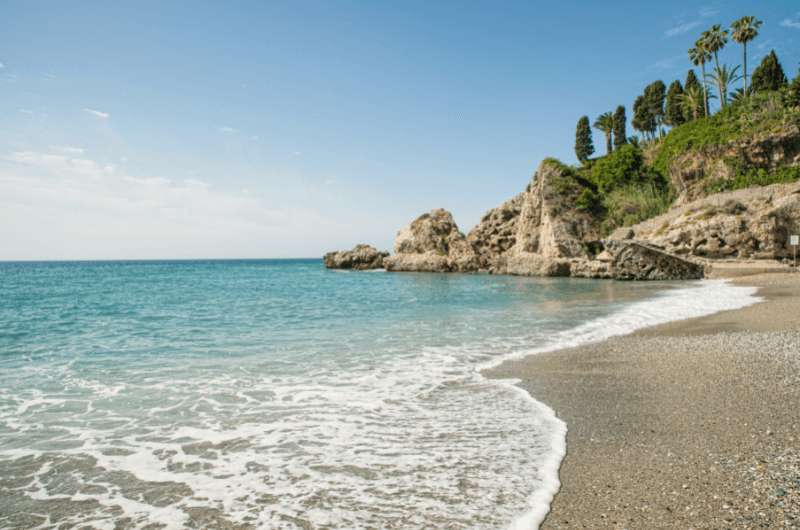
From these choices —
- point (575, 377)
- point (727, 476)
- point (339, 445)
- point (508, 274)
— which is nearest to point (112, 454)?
point (339, 445)

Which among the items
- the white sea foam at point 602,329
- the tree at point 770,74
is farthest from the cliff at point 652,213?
the white sea foam at point 602,329

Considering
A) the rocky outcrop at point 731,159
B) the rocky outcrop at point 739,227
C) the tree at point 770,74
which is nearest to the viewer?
the rocky outcrop at point 739,227

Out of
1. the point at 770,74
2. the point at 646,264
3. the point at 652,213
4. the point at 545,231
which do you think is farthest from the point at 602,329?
the point at 770,74

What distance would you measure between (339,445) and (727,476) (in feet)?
13.5

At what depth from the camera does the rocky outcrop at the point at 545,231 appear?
52.2 metres

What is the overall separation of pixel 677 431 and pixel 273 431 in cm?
518

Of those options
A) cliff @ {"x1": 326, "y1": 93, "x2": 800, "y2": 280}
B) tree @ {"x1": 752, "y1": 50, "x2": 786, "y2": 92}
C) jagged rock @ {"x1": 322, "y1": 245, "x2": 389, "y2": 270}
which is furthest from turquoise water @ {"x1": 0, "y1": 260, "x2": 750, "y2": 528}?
tree @ {"x1": 752, "y1": 50, "x2": 786, "y2": 92}

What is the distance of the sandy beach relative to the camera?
12.2 ft

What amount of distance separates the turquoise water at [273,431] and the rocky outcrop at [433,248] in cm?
4959

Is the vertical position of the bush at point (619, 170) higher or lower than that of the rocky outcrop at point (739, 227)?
higher

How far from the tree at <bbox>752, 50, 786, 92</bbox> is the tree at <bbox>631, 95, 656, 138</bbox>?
50.9ft

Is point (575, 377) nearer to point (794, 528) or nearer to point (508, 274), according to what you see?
point (794, 528)

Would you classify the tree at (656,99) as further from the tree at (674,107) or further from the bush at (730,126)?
the bush at (730,126)

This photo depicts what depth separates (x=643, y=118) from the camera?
254 feet
